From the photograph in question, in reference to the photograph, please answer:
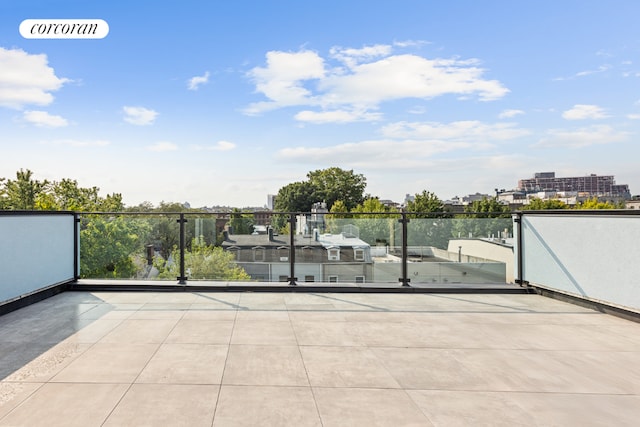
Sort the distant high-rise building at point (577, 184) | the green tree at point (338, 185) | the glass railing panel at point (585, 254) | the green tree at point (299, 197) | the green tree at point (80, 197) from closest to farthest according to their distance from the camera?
the glass railing panel at point (585, 254) < the green tree at point (80, 197) < the green tree at point (299, 197) < the green tree at point (338, 185) < the distant high-rise building at point (577, 184)

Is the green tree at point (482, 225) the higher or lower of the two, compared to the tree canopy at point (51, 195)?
lower

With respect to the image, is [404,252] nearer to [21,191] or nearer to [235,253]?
[235,253]

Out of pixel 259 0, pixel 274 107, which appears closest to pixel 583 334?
pixel 259 0

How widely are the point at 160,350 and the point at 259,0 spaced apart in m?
10.1

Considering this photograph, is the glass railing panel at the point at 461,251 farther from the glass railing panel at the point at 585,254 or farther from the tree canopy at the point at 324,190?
the tree canopy at the point at 324,190

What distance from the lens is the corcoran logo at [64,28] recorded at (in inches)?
250

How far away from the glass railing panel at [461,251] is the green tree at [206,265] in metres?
2.69

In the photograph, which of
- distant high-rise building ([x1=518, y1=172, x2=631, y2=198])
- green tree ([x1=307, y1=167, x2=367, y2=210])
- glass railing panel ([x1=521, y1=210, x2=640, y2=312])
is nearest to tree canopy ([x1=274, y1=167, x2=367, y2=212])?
green tree ([x1=307, y1=167, x2=367, y2=210])

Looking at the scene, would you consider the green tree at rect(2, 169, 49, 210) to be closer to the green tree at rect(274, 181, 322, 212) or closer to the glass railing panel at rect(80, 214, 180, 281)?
the green tree at rect(274, 181, 322, 212)

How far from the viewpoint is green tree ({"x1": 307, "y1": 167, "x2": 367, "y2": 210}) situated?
46.5 metres

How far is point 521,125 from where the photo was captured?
38.4 metres

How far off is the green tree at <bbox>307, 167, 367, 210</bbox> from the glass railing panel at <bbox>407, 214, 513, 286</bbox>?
4023 centimetres

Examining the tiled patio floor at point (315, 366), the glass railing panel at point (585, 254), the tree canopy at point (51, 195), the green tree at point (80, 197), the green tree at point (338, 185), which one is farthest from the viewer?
the green tree at point (338, 185)

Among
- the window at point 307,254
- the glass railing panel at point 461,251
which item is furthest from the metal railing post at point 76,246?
the glass railing panel at point 461,251
